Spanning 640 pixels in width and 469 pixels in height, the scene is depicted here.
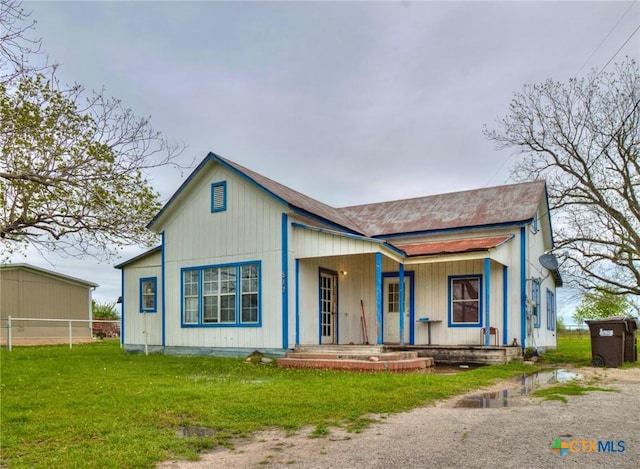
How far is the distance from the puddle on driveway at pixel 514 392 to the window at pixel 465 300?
3308 mm

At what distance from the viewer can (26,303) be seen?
27266 mm

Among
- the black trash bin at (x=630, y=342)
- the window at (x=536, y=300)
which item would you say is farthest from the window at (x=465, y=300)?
the black trash bin at (x=630, y=342)

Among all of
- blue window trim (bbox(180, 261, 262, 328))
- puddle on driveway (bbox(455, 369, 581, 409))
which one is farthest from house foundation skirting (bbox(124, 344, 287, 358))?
puddle on driveway (bbox(455, 369, 581, 409))

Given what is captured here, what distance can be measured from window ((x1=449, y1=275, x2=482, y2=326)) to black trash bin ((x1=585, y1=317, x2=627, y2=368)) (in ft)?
9.71

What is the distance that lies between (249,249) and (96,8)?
752cm

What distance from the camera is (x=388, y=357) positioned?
1209cm

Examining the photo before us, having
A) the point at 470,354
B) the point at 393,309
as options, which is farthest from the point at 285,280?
the point at 470,354

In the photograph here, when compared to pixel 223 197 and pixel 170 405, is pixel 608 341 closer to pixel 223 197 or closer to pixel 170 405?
pixel 223 197

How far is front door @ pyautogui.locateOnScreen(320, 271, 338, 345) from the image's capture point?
49.7 feet

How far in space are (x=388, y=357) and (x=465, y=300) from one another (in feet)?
14.5

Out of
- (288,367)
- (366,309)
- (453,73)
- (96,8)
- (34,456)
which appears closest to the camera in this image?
(34,456)

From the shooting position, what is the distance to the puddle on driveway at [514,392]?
7.61m

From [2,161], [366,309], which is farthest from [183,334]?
[2,161]

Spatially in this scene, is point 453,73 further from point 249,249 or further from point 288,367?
point 288,367
